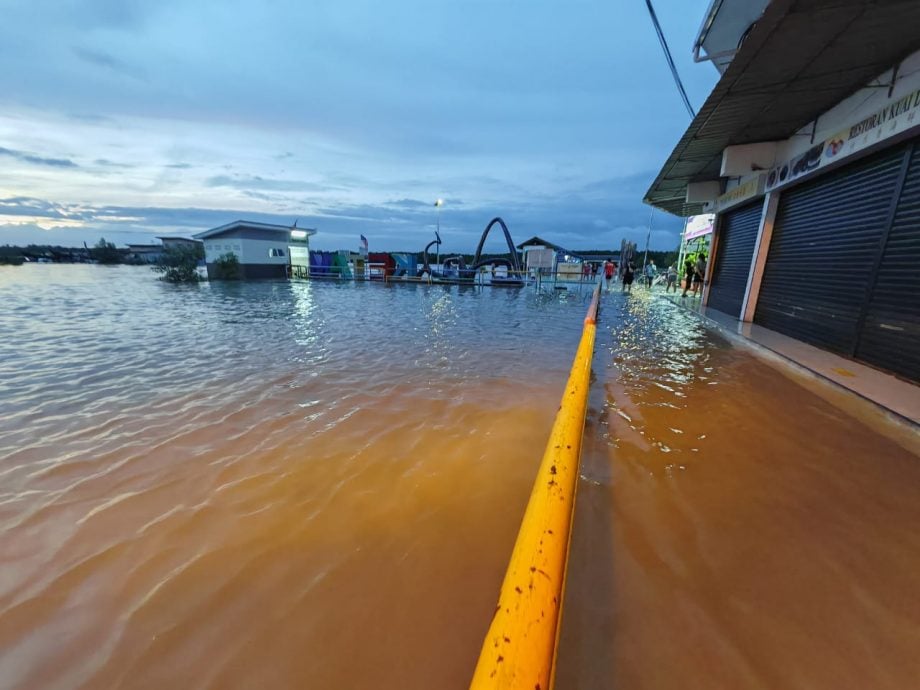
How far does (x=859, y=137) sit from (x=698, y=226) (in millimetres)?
21676

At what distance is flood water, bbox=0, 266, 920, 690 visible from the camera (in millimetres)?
1572

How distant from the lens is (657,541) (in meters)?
2.18

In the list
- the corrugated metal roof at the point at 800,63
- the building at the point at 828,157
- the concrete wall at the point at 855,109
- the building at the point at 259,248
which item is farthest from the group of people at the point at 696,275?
the building at the point at 259,248

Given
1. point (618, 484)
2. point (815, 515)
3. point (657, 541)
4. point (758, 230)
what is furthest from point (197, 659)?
point (758, 230)

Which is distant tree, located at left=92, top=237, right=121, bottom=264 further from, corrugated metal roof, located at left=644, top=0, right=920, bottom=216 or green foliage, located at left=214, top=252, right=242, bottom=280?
corrugated metal roof, located at left=644, top=0, right=920, bottom=216

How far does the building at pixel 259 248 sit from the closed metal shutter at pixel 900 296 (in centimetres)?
3084

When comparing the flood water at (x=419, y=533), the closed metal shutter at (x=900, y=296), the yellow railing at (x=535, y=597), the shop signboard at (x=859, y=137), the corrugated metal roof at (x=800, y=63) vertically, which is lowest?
the flood water at (x=419, y=533)

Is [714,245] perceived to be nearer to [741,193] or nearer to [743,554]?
[741,193]

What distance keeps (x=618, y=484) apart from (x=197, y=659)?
260cm

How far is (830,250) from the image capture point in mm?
6594

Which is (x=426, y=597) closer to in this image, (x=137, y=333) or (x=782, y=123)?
(x=137, y=333)

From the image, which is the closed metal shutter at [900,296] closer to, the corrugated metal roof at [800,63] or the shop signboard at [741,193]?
the corrugated metal roof at [800,63]

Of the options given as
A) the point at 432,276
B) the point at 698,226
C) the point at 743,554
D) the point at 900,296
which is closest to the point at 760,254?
the point at 900,296

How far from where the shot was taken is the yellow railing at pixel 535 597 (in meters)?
0.87
